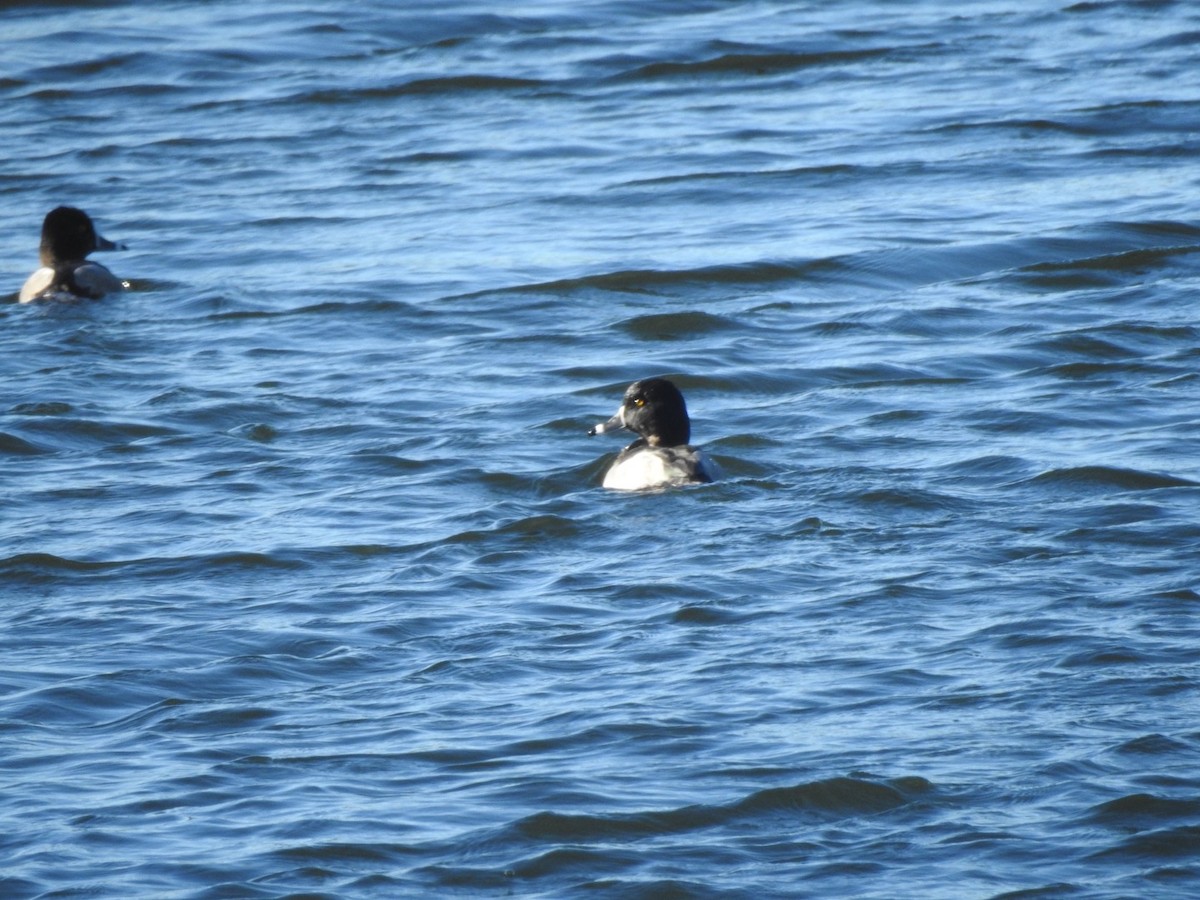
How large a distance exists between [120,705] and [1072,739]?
3.46m

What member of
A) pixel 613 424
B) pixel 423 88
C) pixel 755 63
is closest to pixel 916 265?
pixel 613 424

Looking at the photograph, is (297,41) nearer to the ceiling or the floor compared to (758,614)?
nearer to the ceiling

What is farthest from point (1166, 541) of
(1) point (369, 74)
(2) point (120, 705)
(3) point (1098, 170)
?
(1) point (369, 74)

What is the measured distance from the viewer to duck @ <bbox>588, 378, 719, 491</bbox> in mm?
11141

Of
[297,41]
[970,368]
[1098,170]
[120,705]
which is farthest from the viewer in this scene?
[297,41]

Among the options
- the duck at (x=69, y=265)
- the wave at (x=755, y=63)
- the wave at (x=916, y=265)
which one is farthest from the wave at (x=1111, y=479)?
the wave at (x=755, y=63)

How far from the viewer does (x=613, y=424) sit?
11875 mm

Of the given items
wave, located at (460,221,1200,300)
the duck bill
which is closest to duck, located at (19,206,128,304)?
wave, located at (460,221,1200,300)

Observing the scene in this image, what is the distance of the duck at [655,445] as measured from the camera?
11.1 metres

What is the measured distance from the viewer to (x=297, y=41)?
85.8ft

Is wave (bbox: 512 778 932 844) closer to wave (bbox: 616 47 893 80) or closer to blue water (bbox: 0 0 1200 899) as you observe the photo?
blue water (bbox: 0 0 1200 899)

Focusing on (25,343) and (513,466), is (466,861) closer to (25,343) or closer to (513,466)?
(513,466)

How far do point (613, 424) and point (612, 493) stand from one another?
740mm

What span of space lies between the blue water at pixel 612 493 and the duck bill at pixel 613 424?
0.87ft
